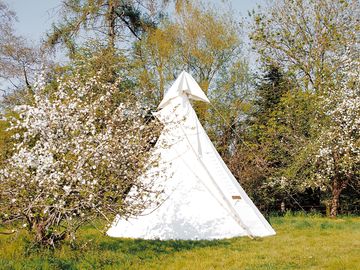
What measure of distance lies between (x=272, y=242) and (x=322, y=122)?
771cm

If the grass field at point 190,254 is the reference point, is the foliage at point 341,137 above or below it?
above

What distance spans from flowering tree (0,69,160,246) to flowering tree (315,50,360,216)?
8.53 meters

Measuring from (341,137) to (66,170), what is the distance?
10182 mm

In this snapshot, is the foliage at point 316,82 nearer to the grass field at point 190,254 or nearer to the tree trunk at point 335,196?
the tree trunk at point 335,196

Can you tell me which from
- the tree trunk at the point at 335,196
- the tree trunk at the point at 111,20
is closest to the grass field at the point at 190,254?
the tree trunk at the point at 335,196

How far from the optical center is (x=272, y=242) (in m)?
7.90

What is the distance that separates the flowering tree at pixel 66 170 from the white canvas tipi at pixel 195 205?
4.72 ft

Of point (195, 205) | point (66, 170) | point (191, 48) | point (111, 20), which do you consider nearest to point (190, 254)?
point (195, 205)

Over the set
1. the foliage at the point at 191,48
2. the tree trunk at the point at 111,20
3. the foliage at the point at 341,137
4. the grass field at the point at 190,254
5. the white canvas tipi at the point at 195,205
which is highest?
the tree trunk at the point at 111,20

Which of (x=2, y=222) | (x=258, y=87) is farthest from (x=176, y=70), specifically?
(x=2, y=222)

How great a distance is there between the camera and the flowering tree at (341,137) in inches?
528

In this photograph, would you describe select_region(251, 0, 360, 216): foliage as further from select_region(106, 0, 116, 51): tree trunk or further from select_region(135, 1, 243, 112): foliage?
select_region(106, 0, 116, 51): tree trunk

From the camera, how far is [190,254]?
6617 mm

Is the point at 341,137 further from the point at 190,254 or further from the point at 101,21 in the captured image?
the point at 101,21
